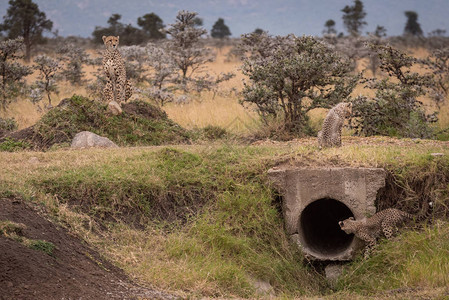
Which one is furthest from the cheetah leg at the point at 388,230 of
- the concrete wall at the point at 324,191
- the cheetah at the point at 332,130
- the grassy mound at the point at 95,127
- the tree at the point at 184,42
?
the tree at the point at 184,42

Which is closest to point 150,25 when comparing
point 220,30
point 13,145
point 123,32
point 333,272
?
point 123,32

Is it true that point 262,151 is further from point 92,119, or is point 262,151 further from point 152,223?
point 92,119

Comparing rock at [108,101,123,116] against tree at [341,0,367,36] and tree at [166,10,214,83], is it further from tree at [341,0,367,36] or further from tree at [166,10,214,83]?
tree at [341,0,367,36]

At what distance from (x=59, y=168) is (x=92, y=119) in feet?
11.4

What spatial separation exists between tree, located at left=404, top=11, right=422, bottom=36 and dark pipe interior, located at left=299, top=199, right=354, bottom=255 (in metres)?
42.8

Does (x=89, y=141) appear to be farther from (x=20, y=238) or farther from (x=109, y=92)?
(x=20, y=238)

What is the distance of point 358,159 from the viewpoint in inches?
327

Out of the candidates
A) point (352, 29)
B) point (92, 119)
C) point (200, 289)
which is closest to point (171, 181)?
point (200, 289)

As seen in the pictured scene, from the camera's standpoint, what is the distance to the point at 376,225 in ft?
25.6

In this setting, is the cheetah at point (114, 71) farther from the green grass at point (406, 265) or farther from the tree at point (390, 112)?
the green grass at point (406, 265)

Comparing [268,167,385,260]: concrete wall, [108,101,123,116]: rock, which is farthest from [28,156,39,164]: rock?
[268,167,385,260]: concrete wall

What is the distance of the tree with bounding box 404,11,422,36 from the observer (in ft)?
163

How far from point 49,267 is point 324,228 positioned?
565cm

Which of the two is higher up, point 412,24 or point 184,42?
point 412,24
